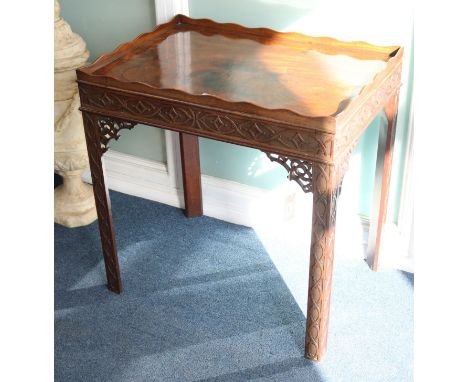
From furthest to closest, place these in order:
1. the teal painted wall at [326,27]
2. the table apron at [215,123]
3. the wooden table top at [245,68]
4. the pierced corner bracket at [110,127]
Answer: the teal painted wall at [326,27] → the pierced corner bracket at [110,127] → the wooden table top at [245,68] → the table apron at [215,123]

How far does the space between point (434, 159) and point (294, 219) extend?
848mm

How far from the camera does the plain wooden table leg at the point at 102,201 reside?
2119 mm

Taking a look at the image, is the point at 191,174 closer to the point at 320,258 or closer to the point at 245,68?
the point at 245,68

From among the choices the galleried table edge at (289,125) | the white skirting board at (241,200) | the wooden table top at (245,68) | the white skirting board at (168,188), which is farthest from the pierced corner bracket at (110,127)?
the white skirting board at (168,188)

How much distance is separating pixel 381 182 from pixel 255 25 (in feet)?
2.44

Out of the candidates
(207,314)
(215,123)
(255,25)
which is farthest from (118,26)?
(207,314)

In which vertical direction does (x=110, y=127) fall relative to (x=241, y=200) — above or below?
above

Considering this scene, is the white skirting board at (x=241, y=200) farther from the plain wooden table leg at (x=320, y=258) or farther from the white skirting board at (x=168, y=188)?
the plain wooden table leg at (x=320, y=258)

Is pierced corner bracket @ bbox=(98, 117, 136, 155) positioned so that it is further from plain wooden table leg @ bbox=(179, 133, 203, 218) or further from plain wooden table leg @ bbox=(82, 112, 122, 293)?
plain wooden table leg @ bbox=(179, 133, 203, 218)

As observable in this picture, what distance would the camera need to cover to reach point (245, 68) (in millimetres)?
2076
